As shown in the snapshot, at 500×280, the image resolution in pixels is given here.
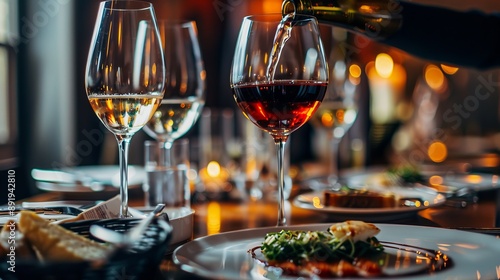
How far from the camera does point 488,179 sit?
5.22 ft

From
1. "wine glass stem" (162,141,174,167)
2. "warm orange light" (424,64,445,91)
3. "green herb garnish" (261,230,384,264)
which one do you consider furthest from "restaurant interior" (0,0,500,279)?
"warm orange light" (424,64,445,91)

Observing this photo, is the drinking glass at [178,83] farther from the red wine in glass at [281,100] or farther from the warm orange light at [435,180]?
the warm orange light at [435,180]

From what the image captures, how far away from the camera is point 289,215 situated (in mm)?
1206

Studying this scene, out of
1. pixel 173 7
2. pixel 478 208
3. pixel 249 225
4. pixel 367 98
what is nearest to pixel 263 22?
pixel 249 225

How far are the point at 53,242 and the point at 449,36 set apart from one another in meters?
1.49

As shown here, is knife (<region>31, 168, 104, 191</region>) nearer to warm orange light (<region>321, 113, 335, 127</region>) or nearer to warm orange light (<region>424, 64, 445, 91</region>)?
warm orange light (<region>321, 113, 335, 127</region>)

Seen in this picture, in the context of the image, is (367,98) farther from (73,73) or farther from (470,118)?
(470,118)

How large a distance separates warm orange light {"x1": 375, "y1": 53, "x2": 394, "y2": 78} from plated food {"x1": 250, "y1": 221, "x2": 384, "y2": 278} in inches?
172

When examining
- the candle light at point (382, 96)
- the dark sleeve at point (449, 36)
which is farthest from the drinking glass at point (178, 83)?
the candle light at point (382, 96)

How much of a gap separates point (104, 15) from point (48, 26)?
2.88 metres

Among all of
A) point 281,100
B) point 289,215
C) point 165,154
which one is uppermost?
point 281,100

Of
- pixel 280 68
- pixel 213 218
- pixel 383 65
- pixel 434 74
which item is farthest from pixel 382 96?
pixel 280 68

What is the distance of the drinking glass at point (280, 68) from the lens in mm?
928

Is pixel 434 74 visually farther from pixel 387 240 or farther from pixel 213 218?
pixel 387 240
